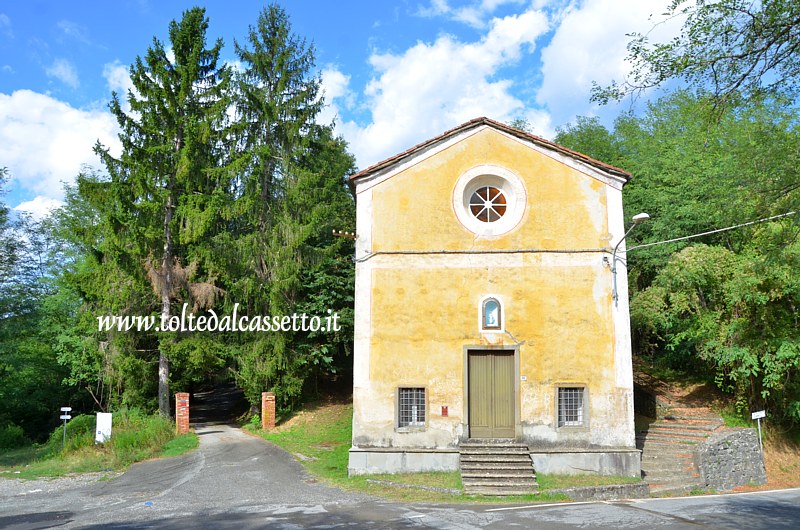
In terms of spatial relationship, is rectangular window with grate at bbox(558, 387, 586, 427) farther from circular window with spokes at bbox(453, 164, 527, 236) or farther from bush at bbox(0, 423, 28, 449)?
bush at bbox(0, 423, 28, 449)

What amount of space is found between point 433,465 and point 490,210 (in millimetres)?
6654

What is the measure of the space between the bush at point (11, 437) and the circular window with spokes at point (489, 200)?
21185 millimetres

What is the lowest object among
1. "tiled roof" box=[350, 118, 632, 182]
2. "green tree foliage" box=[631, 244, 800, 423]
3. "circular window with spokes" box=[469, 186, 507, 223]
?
"green tree foliage" box=[631, 244, 800, 423]

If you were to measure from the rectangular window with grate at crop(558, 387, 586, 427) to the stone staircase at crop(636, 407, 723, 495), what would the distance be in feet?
6.93

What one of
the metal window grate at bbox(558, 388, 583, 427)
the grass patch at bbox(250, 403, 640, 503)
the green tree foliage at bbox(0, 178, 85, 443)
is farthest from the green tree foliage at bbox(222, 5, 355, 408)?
the metal window grate at bbox(558, 388, 583, 427)

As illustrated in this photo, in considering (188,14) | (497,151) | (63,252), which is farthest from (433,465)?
(63,252)

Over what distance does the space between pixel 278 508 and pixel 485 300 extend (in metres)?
6.91

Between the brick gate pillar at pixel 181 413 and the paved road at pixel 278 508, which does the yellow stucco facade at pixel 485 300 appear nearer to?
the paved road at pixel 278 508

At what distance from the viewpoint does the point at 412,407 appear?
14500mm

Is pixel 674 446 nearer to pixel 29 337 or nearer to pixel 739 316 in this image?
pixel 739 316

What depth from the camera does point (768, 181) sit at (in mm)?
9078

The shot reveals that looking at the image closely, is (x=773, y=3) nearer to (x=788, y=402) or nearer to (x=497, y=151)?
(x=497, y=151)

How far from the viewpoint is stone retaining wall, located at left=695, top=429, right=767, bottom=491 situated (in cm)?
1498

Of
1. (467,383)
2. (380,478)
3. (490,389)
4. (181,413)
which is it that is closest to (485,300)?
(467,383)
